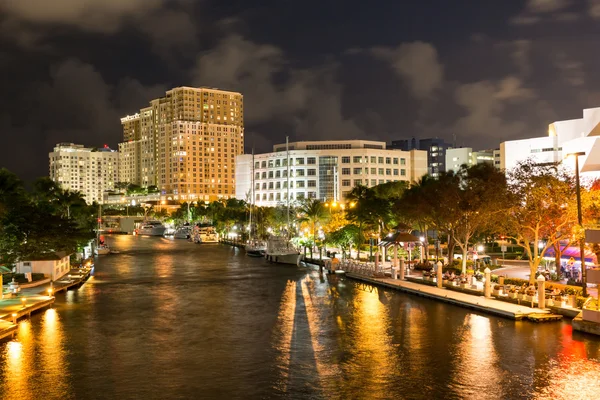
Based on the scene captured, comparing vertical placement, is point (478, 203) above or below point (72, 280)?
above

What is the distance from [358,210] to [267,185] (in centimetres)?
9401

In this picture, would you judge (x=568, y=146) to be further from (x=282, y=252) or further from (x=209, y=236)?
(x=209, y=236)

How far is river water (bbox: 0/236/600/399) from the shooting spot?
21234 mm

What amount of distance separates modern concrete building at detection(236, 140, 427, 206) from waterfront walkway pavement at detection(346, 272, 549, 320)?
102m

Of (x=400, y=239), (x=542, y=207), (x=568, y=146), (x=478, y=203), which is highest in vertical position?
(x=568, y=146)

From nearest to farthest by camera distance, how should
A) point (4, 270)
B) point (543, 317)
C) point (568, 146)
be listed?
1. point (543, 317)
2. point (4, 270)
3. point (568, 146)

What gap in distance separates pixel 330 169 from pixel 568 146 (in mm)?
74661

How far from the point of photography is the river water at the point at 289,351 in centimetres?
2123

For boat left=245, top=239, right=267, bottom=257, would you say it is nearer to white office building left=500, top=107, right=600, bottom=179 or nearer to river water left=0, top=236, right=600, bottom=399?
white office building left=500, top=107, right=600, bottom=179

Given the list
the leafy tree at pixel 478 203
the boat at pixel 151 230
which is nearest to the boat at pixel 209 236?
the boat at pixel 151 230

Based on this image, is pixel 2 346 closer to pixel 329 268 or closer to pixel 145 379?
pixel 145 379

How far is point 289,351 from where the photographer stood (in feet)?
88.0

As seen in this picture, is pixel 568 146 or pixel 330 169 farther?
pixel 330 169

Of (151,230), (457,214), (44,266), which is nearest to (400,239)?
(457,214)
